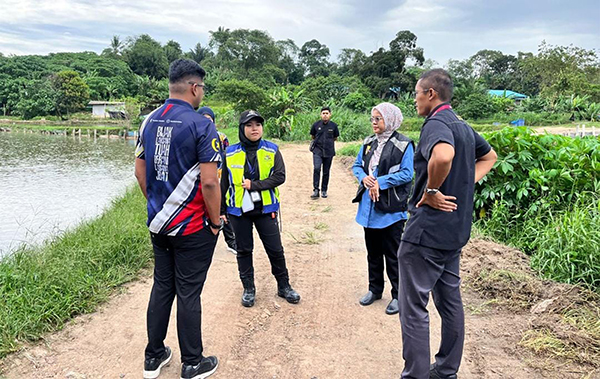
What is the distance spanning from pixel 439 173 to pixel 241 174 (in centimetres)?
196

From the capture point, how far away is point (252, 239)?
12.8 ft

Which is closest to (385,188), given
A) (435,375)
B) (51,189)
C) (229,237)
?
(435,375)

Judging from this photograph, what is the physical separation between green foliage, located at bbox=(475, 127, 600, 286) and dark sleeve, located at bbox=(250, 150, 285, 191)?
283 centimetres

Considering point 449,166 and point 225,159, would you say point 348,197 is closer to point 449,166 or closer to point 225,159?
point 225,159

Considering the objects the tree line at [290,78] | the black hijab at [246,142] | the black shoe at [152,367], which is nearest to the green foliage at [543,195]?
the black hijab at [246,142]

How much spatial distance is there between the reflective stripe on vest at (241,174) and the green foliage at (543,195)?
2.87 m

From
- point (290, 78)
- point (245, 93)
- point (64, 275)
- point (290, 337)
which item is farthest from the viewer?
point (290, 78)

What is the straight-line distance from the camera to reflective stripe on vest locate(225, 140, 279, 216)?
376 centimetres

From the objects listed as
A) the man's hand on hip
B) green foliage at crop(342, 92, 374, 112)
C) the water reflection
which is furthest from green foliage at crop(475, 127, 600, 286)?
green foliage at crop(342, 92, 374, 112)

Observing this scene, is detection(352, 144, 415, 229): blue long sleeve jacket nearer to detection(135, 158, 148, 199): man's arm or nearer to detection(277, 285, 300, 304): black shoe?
detection(277, 285, 300, 304): black shoe

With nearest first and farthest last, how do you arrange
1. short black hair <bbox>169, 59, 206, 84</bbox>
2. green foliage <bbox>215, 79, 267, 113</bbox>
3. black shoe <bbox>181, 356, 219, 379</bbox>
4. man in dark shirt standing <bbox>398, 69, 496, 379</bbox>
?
man in dark shirt standing <bbox>398, 69, 496, 379</bbox>
short black hair <bbox>169, 59, 206, 84</bbox>
black shoe <bbox>181, 356, 219, 379</bbox>
green foliage <bbox>215, 79, 267, 113</bbox>

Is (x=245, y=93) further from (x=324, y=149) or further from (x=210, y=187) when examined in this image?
(x=210, y=187)

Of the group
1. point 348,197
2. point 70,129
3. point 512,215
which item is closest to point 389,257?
point 512,215

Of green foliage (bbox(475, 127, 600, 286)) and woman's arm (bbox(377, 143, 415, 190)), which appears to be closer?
woman's arm (bbox(377, 143, 415, 190))
